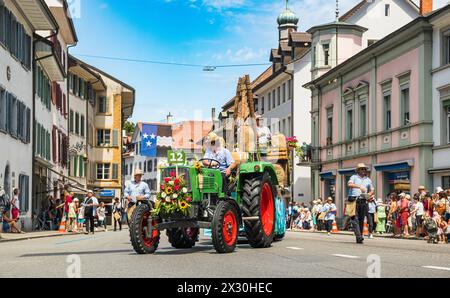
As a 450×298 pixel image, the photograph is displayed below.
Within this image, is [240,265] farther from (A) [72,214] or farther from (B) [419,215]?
(A) [72,214]

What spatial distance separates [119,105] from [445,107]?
42.9 m

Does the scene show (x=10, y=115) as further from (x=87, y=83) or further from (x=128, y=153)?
(x=128, y=153)

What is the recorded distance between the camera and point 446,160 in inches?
1260

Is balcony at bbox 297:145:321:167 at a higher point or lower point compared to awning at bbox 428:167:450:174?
higher

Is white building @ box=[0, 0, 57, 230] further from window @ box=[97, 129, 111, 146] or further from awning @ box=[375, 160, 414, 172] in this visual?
window @ box=[97, 129, 111, 146]

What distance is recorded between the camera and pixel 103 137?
70688 millimetres

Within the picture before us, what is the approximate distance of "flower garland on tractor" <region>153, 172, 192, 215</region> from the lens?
13.7 m

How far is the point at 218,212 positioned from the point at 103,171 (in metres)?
58.1

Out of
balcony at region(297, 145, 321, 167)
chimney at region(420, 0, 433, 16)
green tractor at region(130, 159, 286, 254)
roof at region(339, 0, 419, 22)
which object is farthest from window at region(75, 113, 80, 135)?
green tractor at region(130, 159, 286, 254)

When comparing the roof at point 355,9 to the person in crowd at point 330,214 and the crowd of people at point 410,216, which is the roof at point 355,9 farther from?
the person in crowd at point 330,214

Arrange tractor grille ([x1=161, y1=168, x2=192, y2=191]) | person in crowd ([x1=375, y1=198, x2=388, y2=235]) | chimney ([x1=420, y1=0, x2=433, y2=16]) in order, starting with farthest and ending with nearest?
chimney ([x1=420, y1=0, x2=433, y2=16]) < person in crowd ([x1=375, y1=198, x2=388, y2=235]) < tractor grille ([x1=161, y1=168, x2=192, y2=191])
